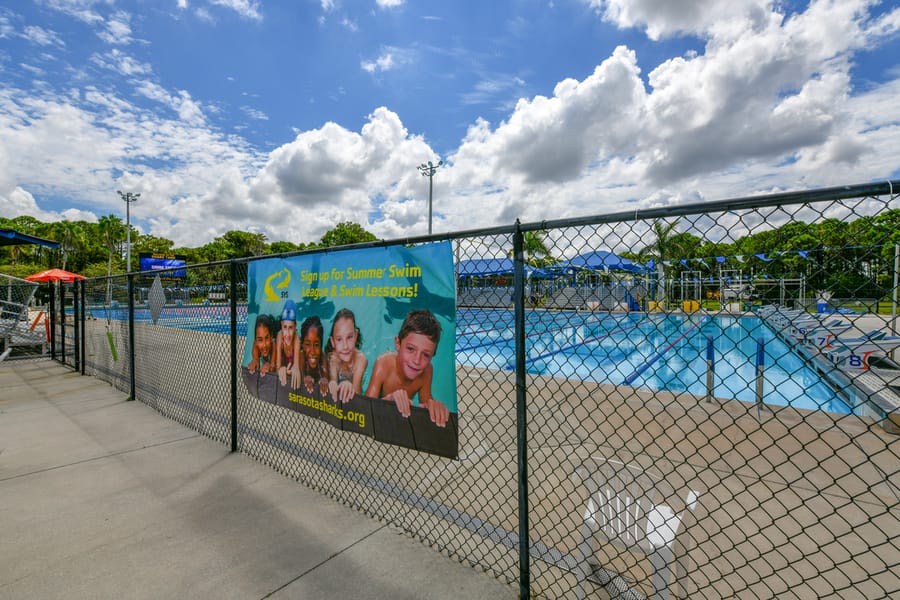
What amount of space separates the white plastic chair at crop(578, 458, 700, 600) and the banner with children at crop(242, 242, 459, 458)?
1.24 m

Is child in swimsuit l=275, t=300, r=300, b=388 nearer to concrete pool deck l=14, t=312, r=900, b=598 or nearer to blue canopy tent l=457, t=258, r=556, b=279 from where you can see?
concrete pool deck l=14, t=312, r=900, b=598

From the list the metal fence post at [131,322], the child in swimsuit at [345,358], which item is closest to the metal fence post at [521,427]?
the child in swimsuit at [345,358]

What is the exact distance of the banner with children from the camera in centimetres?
248

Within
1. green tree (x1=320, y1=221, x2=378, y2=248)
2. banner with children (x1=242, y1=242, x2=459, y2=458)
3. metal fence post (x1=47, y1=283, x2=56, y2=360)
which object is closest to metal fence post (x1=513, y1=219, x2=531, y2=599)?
banner with children (x1=242, y1=242, x2=459, y2=458)

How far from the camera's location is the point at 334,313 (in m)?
3.08

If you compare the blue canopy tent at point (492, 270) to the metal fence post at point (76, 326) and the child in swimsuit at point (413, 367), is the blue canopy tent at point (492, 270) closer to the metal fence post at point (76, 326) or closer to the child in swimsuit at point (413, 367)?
the child in swimsuit at point (413, 367)

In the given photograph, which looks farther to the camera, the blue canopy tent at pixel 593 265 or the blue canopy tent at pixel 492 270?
the blue canopy tent at pixel 492 270

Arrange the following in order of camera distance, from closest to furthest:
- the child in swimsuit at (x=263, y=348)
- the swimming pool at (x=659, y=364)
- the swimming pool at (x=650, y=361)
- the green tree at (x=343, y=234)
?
the child in swimsuit at (x=263, y=348) → the swimming pool at (x=650, y=361) → the swimming pool at (x=659, y=364) → the green tree at (x=343, y=234)

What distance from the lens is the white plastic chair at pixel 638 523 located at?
8.09 feet

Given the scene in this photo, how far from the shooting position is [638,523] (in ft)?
9.55

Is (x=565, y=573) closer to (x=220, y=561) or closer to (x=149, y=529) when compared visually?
(x=220, y=561)

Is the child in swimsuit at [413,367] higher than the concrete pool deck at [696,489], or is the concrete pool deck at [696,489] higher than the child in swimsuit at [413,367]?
the child in swimsuit at [413,367]

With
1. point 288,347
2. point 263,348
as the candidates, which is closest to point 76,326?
point 263,348

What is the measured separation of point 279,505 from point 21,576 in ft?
4.59
